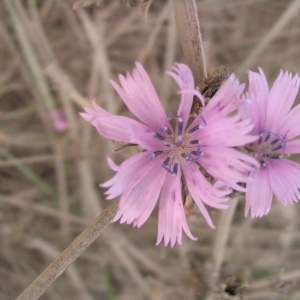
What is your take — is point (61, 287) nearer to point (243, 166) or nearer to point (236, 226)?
point (236, 226)

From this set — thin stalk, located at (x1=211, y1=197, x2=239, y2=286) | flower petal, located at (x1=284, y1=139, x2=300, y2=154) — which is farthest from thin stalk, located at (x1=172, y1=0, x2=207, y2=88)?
thin stalk, located at (x1=211, y1=197, x2=239, y2=286)

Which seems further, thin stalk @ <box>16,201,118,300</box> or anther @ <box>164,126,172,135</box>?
anther @ <box>164,126,172,135</box>

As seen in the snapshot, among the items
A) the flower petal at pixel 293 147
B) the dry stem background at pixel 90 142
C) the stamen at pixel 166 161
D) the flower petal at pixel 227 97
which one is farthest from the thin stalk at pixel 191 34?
the dry stem background at pixel 90 142

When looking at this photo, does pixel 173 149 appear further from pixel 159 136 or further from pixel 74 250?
pixel 74 250

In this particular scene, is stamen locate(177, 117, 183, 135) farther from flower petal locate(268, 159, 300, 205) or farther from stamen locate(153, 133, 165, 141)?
flower petal locate(268, 159, 300, 205)

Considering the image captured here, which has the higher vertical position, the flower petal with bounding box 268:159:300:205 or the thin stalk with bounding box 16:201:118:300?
the flower petal with bounding box 268:159:300:205

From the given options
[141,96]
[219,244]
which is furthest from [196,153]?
[219,244]

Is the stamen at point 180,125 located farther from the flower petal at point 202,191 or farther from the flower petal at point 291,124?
the flower petal at point 291,124
